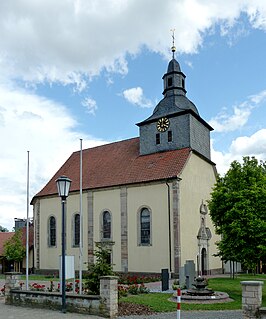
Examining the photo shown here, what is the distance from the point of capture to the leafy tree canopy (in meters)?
38.8

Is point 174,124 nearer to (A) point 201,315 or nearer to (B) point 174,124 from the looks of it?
(B) point 174,124

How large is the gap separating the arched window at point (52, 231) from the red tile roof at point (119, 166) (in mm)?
2444

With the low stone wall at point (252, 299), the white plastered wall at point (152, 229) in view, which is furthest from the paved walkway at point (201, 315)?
the white plastered wall at point (152, 229)

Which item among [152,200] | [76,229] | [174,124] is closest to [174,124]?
[174,124]

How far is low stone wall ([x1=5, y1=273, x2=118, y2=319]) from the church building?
508 inches

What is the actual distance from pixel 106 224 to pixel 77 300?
19321 mm

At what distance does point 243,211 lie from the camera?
60.9ft

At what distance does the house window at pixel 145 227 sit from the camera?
30.4 meters

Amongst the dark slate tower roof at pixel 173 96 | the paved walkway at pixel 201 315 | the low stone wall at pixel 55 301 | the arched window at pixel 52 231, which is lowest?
the paved walkway at pixel 201 315

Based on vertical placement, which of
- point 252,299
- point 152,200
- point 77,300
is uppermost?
point 152,200

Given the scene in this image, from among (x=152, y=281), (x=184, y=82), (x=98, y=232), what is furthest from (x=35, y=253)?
(x=184, y=82)

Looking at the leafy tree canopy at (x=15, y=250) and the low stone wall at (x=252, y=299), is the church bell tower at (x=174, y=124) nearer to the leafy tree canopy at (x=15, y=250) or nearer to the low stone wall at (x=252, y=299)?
the leafy tree canopy at (x=15, y=250)

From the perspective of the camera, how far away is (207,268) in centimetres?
3256

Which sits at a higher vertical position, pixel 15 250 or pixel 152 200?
pixel 152 200
